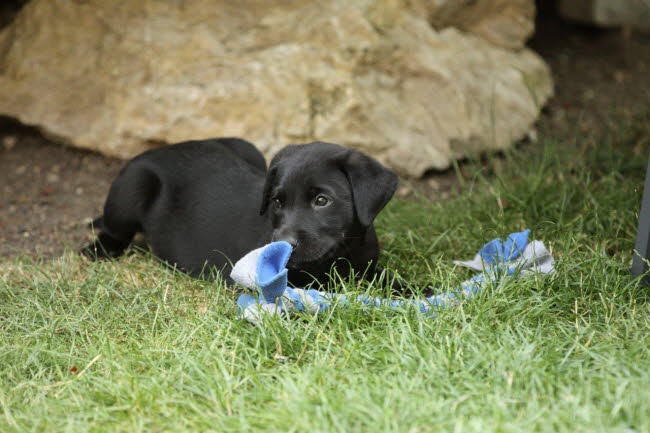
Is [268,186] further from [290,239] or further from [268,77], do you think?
[268,77]

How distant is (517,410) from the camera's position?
272 centimetres

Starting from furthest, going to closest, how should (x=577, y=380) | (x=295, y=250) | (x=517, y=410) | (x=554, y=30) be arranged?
(x=554, y=30) → (x=295, y=250) → (x=577, y=380) → (x=517, y=410)

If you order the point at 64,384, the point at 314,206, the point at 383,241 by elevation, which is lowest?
the point at 383,241

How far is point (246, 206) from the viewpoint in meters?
4.33

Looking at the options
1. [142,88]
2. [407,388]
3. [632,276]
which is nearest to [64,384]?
[407,388]

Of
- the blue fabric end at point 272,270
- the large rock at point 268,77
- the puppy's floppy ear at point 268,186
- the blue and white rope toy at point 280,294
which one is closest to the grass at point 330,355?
the blue and white rope toy at point 280,294

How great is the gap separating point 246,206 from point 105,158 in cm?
241

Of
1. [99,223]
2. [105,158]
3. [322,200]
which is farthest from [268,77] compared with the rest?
[322,200]

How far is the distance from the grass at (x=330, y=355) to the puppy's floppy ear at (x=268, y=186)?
48 cm

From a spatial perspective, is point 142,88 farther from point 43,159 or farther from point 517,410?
point 517,410

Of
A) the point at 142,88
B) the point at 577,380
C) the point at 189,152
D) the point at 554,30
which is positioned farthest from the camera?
the point at 554,30

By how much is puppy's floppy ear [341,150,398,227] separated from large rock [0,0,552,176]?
2129 mm

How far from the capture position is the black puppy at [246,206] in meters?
3.66

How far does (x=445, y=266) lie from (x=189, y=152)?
5.75 feet
